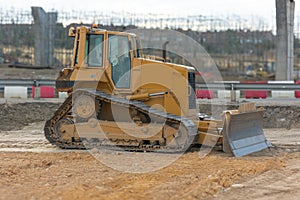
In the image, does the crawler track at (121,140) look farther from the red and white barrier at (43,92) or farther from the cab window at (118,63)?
the red and white barrier at (43,92)

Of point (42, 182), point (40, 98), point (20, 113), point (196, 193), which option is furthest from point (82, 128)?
point (40, 98)

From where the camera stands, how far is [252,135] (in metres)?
11.1

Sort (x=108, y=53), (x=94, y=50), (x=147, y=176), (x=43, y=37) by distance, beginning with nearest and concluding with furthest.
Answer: (x=147, y=176) → (x=108, y=53) → (x=94, y=50) → (x=43, y=37)

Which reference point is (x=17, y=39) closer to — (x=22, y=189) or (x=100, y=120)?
(x=100, y=120)

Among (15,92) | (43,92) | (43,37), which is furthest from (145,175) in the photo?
(43,37)

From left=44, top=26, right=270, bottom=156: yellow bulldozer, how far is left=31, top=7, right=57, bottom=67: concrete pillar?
1902cm

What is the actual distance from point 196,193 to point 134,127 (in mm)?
4041

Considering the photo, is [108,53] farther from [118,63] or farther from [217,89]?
[217,89]

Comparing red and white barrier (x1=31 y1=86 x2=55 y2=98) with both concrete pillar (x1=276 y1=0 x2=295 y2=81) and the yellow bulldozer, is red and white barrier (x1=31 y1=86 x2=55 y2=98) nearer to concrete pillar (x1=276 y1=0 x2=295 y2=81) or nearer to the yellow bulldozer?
the yellow bulldozer

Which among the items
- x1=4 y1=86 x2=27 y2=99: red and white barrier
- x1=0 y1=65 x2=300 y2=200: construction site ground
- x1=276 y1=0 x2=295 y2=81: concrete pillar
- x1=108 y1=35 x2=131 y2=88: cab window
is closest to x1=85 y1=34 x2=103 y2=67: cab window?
x1=108 y1=35 x2=131 y2=88: cab window

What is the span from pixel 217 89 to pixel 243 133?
319 inches

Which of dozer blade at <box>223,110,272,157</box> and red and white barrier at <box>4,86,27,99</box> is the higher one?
red and white barrier at <box>4,86,27,99</box>

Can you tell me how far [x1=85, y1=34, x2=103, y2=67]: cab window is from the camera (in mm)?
11260

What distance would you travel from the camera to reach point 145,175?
26.9ft
